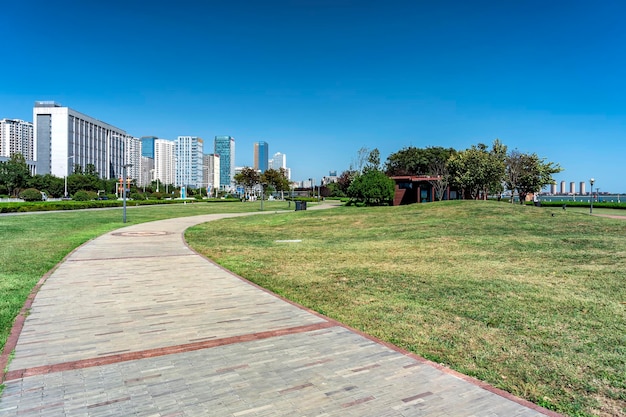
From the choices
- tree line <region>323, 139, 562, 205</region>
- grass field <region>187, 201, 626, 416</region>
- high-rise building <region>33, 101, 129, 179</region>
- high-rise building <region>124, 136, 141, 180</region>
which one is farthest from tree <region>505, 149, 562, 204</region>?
high-rise building <region>124, 136, 141, 180</region>

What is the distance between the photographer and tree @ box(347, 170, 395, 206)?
4238cm

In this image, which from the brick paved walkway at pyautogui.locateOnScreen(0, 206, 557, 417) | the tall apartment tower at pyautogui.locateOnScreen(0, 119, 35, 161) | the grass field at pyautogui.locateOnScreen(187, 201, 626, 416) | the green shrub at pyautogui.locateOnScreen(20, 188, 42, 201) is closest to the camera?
the brick paved walkway at pyautogui.locateOnScreen(0, 206, 557, 417)

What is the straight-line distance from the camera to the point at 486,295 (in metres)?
7.47

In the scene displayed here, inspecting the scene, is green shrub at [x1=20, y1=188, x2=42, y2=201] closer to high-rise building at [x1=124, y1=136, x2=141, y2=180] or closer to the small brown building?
the small brown building

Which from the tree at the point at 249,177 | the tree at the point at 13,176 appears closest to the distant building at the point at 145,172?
the tree at the point at 13,176

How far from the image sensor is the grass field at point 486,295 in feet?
14.2

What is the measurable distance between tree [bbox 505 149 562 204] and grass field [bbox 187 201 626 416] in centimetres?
3430

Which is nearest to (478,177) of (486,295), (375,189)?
(375,189)

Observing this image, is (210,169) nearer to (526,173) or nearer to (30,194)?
(30,194)

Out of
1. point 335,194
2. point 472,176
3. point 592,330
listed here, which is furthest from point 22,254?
Answer: point 335,194

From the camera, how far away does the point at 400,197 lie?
1740 inches

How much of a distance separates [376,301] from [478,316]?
1.66 metres

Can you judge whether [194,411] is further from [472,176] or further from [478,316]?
[472,176]

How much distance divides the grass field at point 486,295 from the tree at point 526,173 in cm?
3430
